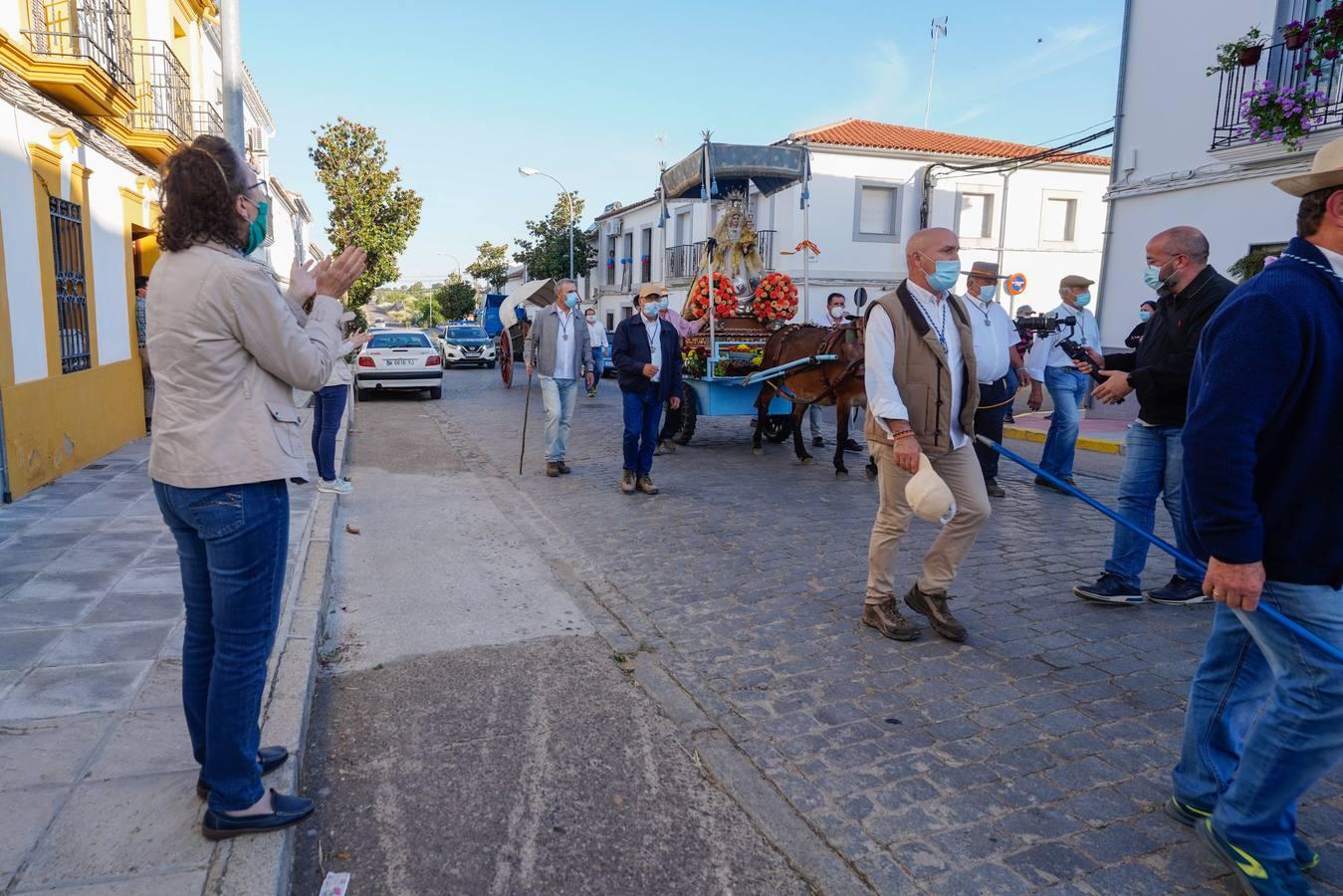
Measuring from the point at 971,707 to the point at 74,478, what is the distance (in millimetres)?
7637

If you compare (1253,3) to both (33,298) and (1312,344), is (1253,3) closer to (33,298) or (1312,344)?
(1312,344)

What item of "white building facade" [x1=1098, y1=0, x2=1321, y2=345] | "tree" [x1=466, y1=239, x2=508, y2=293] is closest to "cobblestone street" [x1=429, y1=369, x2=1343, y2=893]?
"white building facade" [x1=1098, y1=0, x2=1321, y2=345]

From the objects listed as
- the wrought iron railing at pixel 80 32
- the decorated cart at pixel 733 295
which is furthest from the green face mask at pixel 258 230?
the decorated cart at pixel 733 295

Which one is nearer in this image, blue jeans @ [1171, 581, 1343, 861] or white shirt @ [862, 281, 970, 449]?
blue jeans @ [1171, 581, 1343, 861]

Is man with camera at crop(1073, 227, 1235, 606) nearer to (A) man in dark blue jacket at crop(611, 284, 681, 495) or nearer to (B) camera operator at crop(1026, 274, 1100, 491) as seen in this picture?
(B) camera operator at crop(1026, 274, 1100, 491)

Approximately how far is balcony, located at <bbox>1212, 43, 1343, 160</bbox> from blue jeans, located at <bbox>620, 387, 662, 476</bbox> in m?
9.07

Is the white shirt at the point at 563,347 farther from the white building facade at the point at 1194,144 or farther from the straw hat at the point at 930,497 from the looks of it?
the white building facade at the point at 1194,144

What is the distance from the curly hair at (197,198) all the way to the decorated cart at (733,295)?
7.70 meters

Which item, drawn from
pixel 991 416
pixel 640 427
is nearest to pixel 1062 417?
pixel 991 416

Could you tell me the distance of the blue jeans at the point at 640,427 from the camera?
8.27 m

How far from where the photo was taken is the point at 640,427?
27.3 feet

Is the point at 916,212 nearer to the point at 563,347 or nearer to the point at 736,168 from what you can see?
the point at 736,168

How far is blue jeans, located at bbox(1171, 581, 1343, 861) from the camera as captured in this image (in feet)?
7.54

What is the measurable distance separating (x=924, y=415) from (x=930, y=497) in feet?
1.88
